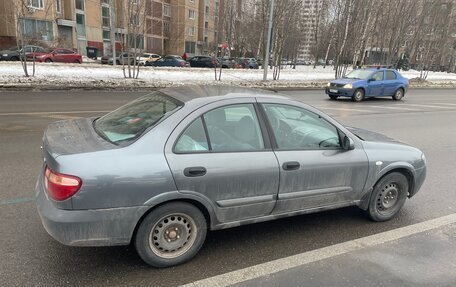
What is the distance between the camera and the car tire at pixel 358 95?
16.6 m

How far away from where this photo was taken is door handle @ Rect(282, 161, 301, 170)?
3.39 meters

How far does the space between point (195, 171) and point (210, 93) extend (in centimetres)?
91

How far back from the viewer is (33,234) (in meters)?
3.53

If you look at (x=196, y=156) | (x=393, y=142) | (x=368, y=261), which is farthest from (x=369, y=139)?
(x=196, y=156)

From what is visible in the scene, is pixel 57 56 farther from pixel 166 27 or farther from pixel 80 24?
pixel 166 27

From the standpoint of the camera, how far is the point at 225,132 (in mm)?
3314

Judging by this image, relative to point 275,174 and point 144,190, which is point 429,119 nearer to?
point 275,174

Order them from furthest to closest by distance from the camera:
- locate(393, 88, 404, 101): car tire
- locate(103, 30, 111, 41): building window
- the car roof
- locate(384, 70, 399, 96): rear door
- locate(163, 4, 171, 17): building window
Result: 1. locate(163, 4, 171, 17): building window
2. locate(103, 30, 111, 41): building window
3. locate(393, 88, 404, 101): car tire
4. locate(384, 70, 399, 96): rear door
5. the car roof

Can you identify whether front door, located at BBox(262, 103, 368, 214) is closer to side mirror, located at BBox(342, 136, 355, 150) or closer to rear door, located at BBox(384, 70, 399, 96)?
side mirror, located at BBox(342, 136, 355, 150)

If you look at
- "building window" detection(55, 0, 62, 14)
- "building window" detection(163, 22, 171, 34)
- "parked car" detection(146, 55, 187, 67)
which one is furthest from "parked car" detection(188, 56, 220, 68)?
"building window" detection(163, 22, 171, 34)

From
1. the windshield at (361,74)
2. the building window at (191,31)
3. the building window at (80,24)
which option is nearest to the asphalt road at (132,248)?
the windshield at (361,74)

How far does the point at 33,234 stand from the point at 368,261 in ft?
10.3

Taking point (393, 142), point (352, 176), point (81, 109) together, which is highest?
point (393, 142)

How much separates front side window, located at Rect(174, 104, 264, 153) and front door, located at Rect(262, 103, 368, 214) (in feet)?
0.63
